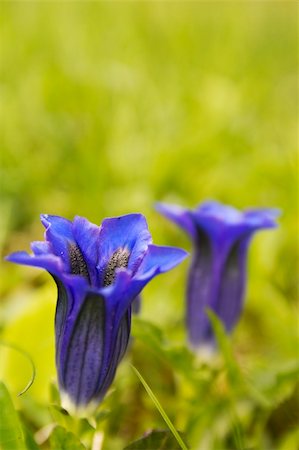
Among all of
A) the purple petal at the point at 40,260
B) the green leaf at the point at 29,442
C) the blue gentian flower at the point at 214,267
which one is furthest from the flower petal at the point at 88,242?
the blue gentian flower at the point at 214,267

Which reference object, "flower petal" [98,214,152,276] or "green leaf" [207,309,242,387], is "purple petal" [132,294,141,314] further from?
"flower petal" [98,214,152,276]

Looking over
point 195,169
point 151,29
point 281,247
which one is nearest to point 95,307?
point 281,247

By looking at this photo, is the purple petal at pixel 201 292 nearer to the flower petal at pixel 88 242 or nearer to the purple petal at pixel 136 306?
the purple petal at pixel 136 306

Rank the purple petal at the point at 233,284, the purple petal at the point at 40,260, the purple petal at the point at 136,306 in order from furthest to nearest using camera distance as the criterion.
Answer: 1. the purple petal at the point at 233,284
2. the purple petal at the point at 136,306
3. the purple petal at the point at 40,260

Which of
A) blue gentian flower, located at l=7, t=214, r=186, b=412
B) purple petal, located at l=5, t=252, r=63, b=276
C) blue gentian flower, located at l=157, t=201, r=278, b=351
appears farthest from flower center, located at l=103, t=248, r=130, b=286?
blue gentian flower, located at l=157, t=201, r=278, b=351

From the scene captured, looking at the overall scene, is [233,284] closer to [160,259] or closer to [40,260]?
[160,259]

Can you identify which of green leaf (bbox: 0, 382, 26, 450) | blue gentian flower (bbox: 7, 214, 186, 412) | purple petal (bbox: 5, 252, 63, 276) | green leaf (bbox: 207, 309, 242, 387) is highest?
purple petal (bbox: 5, 252, 63, 276)
